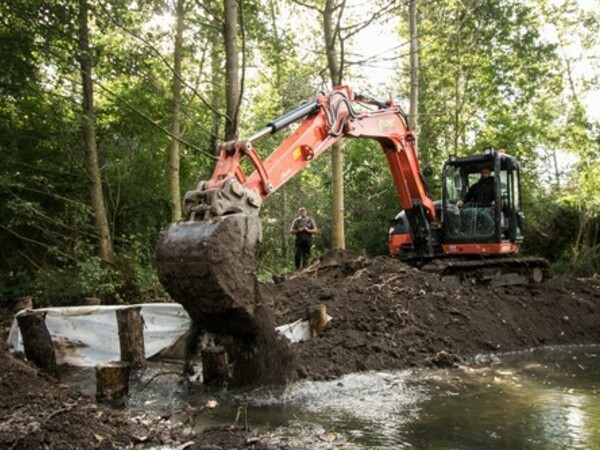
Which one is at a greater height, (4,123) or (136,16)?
(136,16)

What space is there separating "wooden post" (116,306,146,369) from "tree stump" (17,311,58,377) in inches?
28.8

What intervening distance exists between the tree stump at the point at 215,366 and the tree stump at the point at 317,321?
172 cm

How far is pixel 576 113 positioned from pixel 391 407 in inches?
582

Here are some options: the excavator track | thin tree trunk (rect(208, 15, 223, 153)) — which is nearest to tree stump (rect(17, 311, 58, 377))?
the excavator track

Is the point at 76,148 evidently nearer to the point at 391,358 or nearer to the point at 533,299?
the point at 391,358

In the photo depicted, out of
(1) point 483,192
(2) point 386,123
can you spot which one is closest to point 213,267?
(2) point 386,123

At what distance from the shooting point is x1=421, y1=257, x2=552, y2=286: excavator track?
32.4 ft

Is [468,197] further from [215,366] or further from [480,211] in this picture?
[215,366]

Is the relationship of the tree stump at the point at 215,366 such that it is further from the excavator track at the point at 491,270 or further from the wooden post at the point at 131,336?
the excavator track at the point at 491,270

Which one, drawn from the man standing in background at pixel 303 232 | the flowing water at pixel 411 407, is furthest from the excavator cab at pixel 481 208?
the man standing in background at pixel 303 232

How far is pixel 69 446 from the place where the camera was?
396 cm

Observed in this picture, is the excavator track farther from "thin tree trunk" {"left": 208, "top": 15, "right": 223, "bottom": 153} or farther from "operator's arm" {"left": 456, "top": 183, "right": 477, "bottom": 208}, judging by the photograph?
"thin tree trunk" {"left": 208, "top": 15, "right": 223, "bottom": 153}

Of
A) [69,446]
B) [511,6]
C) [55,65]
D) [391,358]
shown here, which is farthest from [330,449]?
[511,6]

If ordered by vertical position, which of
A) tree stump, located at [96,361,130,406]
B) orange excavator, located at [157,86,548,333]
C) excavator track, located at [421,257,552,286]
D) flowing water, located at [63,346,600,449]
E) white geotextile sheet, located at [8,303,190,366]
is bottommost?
flowing water, located at [63,346,600,449]
